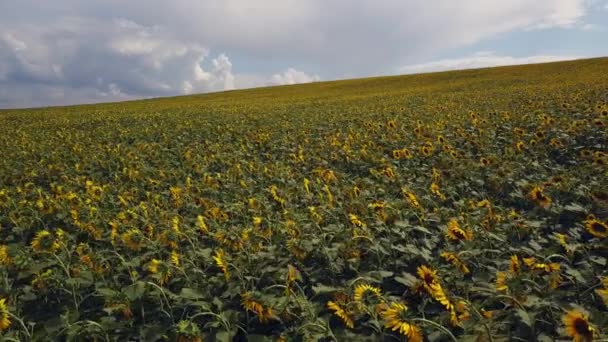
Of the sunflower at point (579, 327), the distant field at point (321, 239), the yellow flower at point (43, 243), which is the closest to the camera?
the sunflower at point (579, 327)

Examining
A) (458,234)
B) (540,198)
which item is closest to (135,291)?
(458,234)

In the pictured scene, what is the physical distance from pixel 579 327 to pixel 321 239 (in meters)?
2.48

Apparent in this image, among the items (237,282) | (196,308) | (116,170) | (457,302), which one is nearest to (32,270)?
(196,308)

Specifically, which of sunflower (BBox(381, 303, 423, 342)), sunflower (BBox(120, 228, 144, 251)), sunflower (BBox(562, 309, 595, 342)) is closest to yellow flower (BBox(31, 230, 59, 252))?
sunflower (BBox(120, 228, 144, 251))

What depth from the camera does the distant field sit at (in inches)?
129

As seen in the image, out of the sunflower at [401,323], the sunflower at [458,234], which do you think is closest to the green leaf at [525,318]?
the sunflower at [401,323]

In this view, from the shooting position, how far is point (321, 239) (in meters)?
4.66

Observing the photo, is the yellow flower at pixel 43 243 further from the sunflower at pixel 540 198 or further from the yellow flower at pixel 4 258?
the sunflower at pixel 540 198

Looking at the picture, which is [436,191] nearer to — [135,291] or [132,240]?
[132,240]

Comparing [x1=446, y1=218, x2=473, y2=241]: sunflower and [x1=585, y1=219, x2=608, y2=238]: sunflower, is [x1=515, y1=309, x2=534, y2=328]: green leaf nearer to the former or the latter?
[x1=446, y1=218, x2=473, y2=241]: sunflower

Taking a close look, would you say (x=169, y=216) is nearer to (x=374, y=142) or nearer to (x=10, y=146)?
(x=374, y=142)

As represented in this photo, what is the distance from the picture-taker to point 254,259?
4586 mm

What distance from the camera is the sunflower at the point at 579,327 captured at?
258cm

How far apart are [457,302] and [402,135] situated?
9547mm
